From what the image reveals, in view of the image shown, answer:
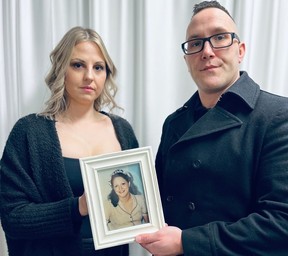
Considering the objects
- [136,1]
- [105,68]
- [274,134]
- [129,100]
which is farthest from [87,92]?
[274,134]

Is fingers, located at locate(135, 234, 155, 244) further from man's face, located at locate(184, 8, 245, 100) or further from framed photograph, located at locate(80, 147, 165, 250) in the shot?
man's face, located at locate(184, 8, 245, 100)

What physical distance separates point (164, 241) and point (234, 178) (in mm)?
259

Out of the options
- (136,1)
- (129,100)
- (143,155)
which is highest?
(136,1)

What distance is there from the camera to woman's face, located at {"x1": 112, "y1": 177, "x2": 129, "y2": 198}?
887 mm

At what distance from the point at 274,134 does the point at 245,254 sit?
0.32 meters

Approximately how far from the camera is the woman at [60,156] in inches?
40.7

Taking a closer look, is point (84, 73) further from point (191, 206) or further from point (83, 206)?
point (191, 206)

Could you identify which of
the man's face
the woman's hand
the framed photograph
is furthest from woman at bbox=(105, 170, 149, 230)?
the man's face

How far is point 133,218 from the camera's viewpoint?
2.93 ft

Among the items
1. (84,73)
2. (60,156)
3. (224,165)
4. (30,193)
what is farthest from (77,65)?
(224,165)

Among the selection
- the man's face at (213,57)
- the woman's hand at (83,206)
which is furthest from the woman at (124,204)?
the man's face at (213,57)

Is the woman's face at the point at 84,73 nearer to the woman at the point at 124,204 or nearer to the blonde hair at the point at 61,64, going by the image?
the blonde hair at the point at 61,64

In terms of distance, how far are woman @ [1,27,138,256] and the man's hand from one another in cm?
23

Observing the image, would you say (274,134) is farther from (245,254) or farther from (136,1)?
(136,1)
